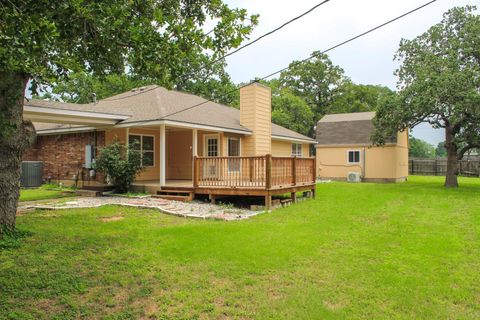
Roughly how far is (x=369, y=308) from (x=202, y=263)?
2318mm

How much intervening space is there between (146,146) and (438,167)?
26.7 metres

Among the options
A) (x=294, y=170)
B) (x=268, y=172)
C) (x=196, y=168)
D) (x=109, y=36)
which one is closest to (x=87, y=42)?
(x=109, y=36)

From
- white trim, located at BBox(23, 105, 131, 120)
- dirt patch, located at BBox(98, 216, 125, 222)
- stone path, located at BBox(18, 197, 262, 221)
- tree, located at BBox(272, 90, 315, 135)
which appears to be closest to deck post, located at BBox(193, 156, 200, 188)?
stone path, located at BBox(18, 197, 262, 221)

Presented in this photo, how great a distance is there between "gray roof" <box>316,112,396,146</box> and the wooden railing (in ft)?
45.6

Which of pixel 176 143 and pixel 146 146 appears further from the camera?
pixel 176 143

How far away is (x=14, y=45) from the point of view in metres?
3.66

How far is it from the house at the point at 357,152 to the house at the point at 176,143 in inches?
323

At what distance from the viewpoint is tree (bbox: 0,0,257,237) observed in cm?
368

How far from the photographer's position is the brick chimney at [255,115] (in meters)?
15.2

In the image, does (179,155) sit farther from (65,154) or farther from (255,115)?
(65,154)

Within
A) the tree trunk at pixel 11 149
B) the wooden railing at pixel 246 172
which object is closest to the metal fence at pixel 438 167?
the wooden railing at pixel 246 172

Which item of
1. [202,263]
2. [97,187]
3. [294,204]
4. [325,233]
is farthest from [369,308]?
[97,187]

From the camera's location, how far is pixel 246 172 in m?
10.8

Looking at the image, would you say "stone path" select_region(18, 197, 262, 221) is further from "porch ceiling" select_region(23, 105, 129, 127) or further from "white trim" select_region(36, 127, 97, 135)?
"white trim" select_region(36, 127, 97, 135)
